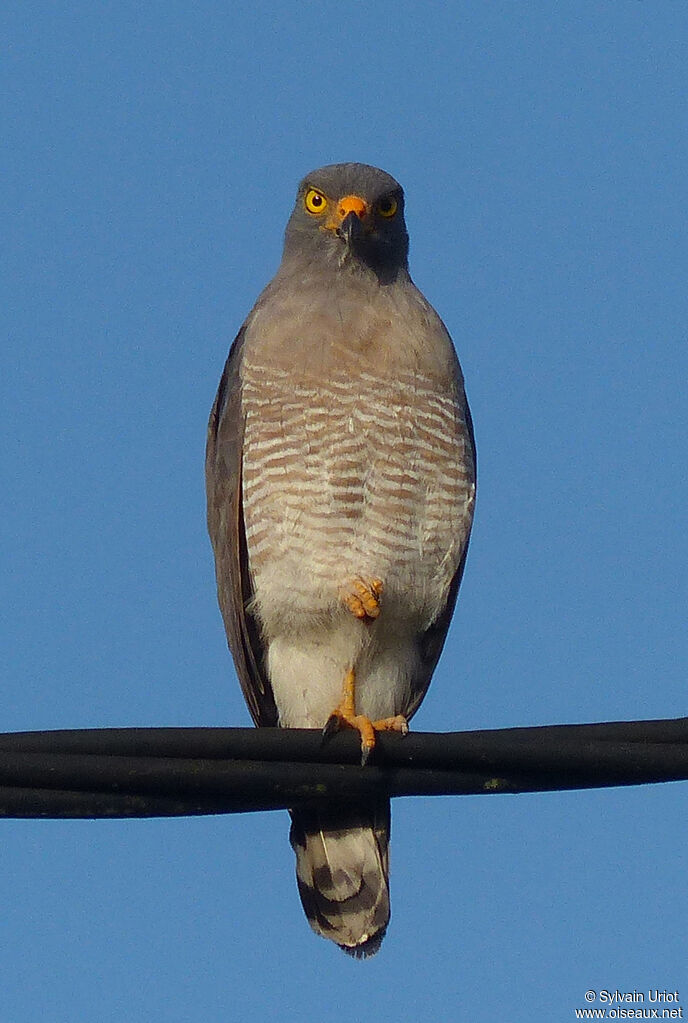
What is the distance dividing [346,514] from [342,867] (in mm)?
1435

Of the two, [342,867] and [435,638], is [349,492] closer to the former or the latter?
[435,638]

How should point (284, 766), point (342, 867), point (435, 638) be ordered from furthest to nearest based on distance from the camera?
point (435, 638) < point (342, 867) < point (284, 766)

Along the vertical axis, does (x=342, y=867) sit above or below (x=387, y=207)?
below

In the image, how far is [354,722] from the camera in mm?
5273

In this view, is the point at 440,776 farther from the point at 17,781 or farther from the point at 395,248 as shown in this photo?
the point at 395,248

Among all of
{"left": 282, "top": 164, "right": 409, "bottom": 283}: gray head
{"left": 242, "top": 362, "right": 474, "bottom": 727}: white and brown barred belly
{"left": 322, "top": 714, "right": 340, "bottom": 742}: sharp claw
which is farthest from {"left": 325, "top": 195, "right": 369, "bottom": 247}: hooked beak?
{"left": 322, "top": 714, "right": 340, "bottom": 742}: sharp claw

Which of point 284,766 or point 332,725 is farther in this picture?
point 332,725

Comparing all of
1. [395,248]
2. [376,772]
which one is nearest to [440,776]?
[376,772]

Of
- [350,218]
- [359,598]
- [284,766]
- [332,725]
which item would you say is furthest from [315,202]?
[284,766]

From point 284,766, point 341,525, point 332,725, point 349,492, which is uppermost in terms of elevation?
point 349,492

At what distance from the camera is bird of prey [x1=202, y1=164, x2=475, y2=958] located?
235 inches

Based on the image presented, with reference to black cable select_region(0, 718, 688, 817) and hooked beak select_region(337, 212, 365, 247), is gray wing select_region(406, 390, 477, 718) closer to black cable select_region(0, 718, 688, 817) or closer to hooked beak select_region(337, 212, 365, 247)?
hooked beak select_region(337, 212, 365, 247)

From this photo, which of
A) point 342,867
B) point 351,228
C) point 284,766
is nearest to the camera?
point 284,766

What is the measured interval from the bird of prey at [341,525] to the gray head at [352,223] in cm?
32
